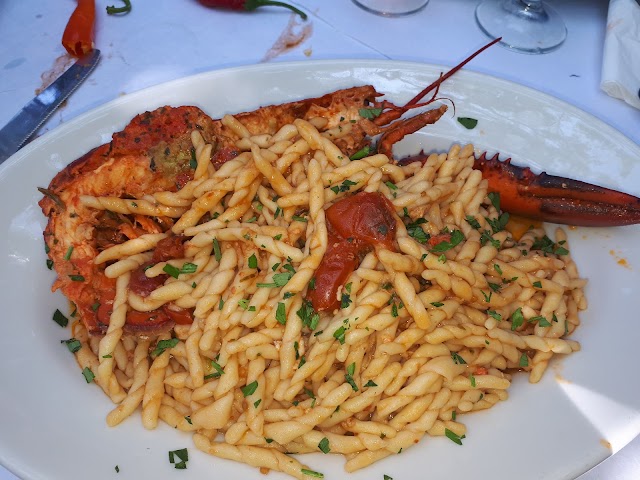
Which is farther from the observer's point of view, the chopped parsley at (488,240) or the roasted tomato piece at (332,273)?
the chopped parsley at (488,240)

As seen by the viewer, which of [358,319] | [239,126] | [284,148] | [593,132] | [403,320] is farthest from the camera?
[593,132]

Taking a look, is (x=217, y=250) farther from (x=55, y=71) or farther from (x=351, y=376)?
(x=55, y=71)

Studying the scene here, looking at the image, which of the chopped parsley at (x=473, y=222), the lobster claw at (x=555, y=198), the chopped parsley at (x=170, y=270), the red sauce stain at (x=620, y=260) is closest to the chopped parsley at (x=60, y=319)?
the chopped parsley at (x=170, y=270)

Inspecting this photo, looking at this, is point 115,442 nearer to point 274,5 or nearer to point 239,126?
point 239,126

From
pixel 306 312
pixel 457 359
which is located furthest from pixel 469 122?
pixel 306 312

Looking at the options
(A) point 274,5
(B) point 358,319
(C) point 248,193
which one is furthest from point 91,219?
(A) point 274,5

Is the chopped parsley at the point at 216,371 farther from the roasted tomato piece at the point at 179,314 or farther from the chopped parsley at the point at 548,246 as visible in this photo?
the chopped parsley at the point at 548,246
